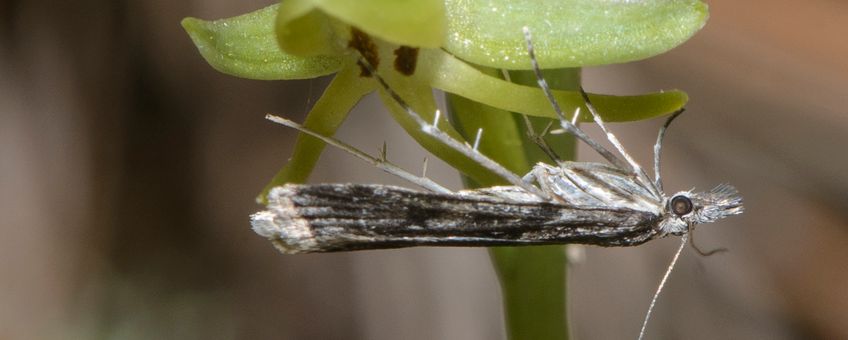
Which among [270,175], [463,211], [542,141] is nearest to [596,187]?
[542,141]

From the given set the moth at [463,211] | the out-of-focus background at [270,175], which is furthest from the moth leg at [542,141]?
the out-of-focus background at [270,175]

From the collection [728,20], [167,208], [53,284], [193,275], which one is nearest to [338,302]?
[193,275]

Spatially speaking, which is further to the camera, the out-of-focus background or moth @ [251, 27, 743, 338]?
the out-of-focus background

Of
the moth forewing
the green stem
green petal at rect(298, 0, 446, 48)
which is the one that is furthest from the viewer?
the green stem

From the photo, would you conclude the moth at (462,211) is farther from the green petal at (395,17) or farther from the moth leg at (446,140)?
the green petal at (395,17)

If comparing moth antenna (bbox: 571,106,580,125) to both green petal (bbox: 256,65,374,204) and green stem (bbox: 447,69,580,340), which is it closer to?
green stem (bbox: 447,69,580,340)

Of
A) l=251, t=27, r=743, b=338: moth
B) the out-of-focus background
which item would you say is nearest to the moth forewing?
l=251, t=27, r=743, b=338: moth
